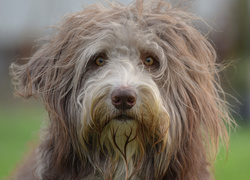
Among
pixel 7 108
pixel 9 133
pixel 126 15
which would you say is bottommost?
pixel 7 108

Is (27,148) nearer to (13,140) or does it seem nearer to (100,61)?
(100,61)

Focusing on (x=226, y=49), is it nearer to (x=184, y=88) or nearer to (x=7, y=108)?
(x=7, y=108)

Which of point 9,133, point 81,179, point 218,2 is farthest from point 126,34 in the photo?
point 218,2

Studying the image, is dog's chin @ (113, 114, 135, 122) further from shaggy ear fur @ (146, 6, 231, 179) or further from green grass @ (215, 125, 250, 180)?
green grass @ (215, 125, 250, 180)

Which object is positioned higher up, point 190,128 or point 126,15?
point 126,15

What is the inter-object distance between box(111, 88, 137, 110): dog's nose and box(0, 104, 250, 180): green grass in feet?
3.93

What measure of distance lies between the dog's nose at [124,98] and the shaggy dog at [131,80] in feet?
0.54

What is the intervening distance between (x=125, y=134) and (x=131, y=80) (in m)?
0.40

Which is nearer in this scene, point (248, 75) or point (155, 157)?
point (155, 157)

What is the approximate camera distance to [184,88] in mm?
3877

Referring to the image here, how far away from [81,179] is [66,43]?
1.09 meters

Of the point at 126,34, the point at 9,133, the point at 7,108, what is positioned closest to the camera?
the point at 126,34

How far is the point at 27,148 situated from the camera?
239 inches

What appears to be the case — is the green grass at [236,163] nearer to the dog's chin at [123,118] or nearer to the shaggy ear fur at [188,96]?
the shaggy ear fur at [188,96]
